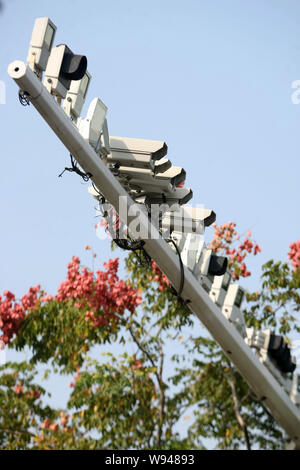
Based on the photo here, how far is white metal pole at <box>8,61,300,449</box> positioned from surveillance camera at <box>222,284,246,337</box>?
0.86 ft

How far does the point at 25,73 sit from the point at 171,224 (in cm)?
227

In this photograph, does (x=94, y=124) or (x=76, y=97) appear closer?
(x=76, y=97)

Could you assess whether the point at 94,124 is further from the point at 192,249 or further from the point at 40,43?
the point at 192,249

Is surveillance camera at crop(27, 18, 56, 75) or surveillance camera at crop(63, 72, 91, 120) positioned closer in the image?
surveillance camera at crop(27, 18, 56, 75)

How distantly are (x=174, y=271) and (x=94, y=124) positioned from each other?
4.86 ft

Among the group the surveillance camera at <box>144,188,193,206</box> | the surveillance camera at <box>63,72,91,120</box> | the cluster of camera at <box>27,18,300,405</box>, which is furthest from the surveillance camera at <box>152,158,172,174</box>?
the surveillance camera at <box>63,72,91,120</box>

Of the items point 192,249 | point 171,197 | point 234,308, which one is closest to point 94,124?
point 171,197

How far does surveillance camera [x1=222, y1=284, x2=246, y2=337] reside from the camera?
6.77 m

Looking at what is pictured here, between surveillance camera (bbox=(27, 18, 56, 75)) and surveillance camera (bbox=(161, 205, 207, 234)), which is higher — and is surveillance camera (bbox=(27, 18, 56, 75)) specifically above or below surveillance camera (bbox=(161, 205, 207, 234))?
above

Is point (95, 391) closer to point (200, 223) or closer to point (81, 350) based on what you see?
point (81, 350)

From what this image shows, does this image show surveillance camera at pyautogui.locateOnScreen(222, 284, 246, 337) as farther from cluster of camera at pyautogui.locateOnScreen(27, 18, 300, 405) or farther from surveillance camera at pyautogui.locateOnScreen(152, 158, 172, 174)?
surveillance camera at pyautogui.locateOnScreen(152, 158, 172, 174)

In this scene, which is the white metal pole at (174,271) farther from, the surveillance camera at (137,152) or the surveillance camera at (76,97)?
the surveillance camera at (137,152)

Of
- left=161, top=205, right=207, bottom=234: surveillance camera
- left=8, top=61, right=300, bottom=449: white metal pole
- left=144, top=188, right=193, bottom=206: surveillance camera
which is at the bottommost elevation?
left=8, top=61, right=300, bottom=449: white metal pole

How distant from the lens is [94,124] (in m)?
5.48
